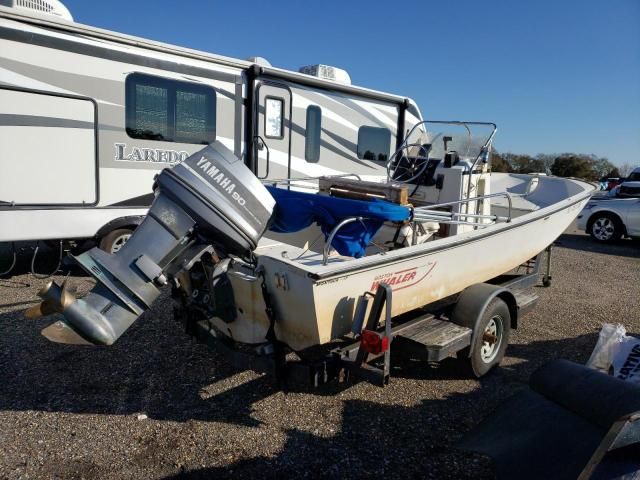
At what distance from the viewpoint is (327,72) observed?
7.94m

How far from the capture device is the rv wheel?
5.65 meters

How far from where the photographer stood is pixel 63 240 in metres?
5.70

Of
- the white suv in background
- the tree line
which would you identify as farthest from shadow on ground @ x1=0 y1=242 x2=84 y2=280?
the tree line

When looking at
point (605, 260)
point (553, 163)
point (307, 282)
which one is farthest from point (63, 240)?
point (553, 163)

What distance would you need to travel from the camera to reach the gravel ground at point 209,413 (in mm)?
2770

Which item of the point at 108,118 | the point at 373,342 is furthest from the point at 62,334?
the point at 108,118

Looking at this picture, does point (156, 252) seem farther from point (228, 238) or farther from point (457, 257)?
point (457, 257)

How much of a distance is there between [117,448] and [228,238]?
4.50 feet

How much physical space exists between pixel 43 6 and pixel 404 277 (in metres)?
5.01

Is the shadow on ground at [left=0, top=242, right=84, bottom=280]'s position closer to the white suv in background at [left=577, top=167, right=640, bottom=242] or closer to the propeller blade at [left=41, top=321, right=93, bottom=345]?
the propeller blade at [left=41, top=321, right=93, bottom=345]

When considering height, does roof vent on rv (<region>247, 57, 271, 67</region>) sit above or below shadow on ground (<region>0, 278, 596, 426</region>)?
above

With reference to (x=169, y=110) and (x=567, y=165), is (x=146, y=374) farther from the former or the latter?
(x=567, y=165)

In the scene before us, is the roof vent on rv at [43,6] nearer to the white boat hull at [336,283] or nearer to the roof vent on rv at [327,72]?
the roof vent on rv at [327,72]

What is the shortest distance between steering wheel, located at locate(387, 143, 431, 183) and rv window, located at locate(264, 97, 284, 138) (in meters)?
1.75
